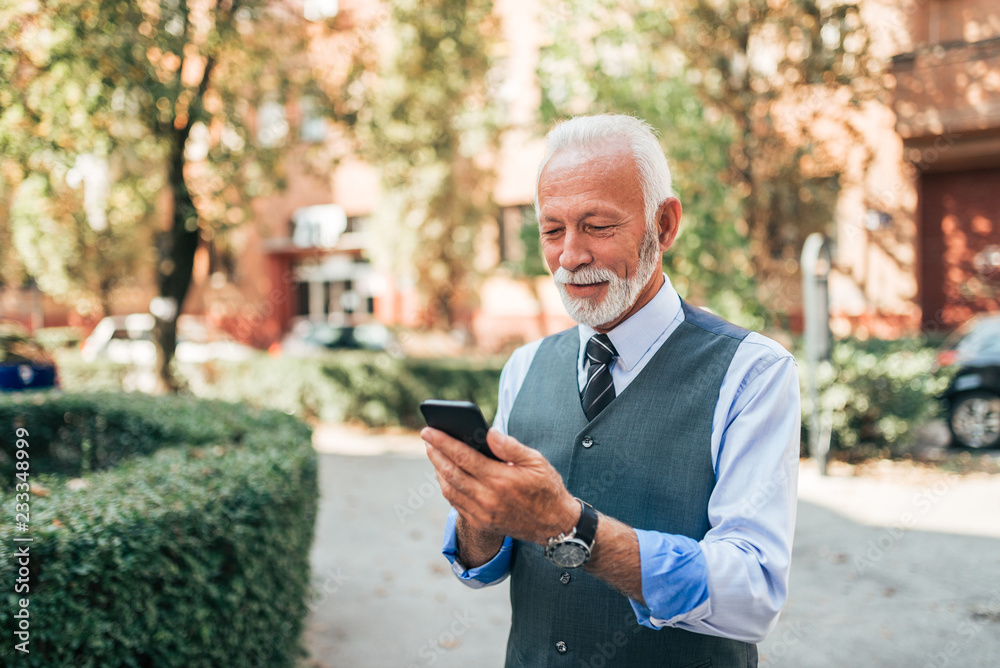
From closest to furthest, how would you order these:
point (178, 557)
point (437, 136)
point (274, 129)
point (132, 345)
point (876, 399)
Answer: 1. point (178, 557)
2. point (876, 399)
3. point (274, 129)
4. point (437, 136)
5. point (132, 345)

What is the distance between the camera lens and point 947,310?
15.2 meters

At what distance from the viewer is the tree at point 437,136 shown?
10500mm

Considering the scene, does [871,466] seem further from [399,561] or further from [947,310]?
[947,310]

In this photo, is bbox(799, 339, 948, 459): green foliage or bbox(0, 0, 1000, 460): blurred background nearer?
bbox(0, 0, 1000, 460): blurred background

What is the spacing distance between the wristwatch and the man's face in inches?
23.3

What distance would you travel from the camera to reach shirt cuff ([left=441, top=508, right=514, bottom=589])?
1.80 meters

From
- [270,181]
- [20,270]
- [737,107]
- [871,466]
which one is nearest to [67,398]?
[270,181]

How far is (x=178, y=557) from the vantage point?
2.80 metres

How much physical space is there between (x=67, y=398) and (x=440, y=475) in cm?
559

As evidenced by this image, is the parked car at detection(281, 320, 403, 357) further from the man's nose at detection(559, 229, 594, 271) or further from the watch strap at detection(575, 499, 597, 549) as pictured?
the watch strap at detection(575, 499, 597, 549)

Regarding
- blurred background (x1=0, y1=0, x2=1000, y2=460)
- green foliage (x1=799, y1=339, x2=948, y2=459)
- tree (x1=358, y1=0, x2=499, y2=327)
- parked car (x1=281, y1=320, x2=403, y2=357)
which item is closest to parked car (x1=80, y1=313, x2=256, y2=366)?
blurred background (x1=0, y1=0, x2=1000, y2=460)

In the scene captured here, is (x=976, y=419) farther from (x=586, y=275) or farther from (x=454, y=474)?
(x=454, y=474)

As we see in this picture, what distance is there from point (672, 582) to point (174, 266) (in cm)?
974

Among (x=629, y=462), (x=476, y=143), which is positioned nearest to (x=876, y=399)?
(x=629, y=462)
